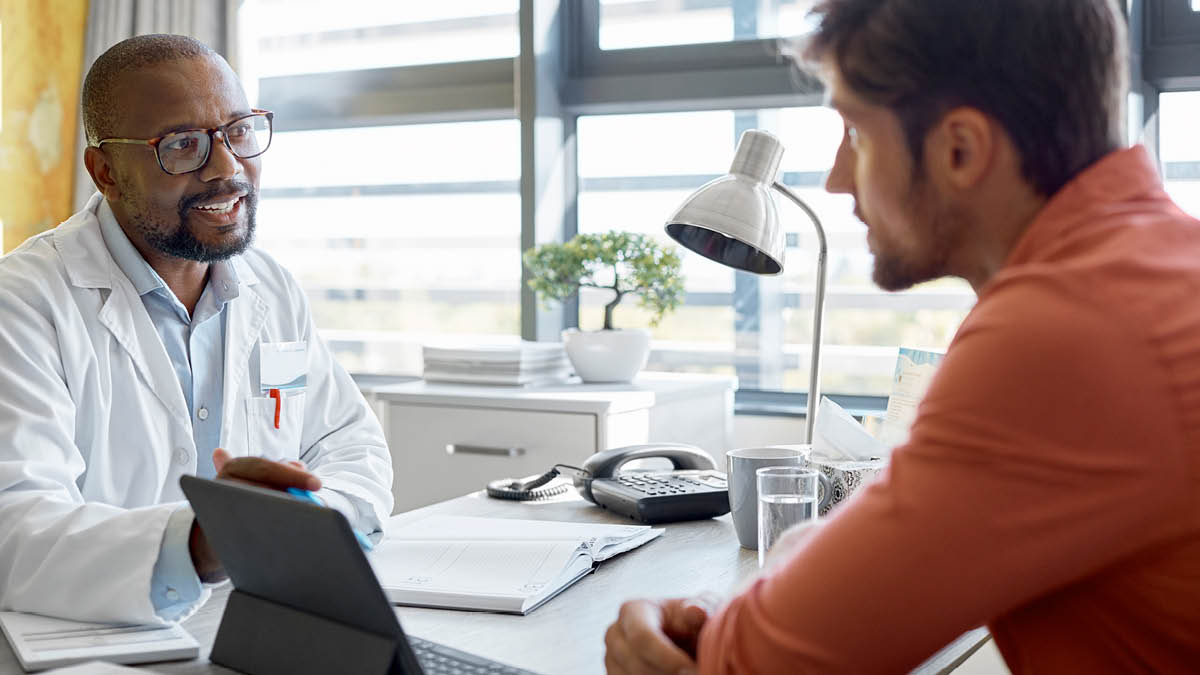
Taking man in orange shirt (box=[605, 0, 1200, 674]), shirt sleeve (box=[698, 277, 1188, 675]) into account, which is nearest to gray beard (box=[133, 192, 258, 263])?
man in orange shirt (box=[605, 0, 1200, 674])

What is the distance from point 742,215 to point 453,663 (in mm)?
783

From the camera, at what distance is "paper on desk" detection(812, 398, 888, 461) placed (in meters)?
1.55

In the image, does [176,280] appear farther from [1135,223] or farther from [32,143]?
[32,143]

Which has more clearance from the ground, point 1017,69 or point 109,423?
point 1017,69

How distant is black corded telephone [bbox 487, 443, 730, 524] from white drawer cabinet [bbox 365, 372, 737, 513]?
2.64ft

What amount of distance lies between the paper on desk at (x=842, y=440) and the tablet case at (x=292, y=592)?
0.78 m

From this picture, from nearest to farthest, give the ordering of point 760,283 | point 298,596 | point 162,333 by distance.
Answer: point 298,596 → point 162,333 → point 760,283

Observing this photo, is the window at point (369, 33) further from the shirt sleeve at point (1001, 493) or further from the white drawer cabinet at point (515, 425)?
the shirt sleeve at point (1001, 493)

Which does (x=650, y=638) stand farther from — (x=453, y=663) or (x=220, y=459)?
(x=220, y=459)

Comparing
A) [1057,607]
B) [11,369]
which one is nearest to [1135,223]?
[1057,607]

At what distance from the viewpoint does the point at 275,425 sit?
6.09 feet

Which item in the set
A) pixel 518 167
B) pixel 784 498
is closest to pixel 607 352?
pixel 518 167

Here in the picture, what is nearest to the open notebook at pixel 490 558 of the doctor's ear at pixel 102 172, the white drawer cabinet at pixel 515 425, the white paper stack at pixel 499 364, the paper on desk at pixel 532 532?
the paper on desk at pixel 532 532

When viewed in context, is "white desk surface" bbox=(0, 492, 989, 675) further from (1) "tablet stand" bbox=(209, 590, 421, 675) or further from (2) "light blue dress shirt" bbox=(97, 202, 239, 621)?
(2) "light blue dress shirt" bbox=(97, 202, 239, 621)
